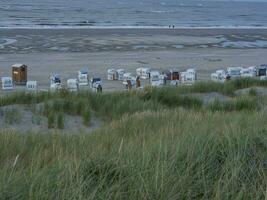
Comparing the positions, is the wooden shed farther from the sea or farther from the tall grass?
the sea

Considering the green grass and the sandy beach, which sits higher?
the sandy beach

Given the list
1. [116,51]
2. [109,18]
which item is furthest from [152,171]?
[109,18]

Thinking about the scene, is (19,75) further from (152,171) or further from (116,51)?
(152,171)

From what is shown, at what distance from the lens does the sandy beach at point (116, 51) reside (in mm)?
24953

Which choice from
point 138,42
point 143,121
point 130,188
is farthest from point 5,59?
point 130,188

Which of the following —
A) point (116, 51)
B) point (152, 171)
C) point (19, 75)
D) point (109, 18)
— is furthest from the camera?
point (109, 18)

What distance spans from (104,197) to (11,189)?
534mm

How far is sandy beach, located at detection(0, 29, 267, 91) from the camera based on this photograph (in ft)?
81.9

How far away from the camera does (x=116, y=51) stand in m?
31.3

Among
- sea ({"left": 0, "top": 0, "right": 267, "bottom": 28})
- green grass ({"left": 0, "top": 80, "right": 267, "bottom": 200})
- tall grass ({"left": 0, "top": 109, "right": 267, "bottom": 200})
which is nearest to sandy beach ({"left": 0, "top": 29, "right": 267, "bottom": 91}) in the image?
sea ({"left": 0, "top": 0, "right": 267, "bottom": 28})

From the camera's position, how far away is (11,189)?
3127 millimetres

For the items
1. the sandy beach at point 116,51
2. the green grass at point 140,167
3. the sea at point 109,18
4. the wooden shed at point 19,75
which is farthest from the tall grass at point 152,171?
the sea at point 109,18

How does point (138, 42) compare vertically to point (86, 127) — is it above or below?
above

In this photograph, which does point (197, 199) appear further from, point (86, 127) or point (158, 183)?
point (86, 127)
